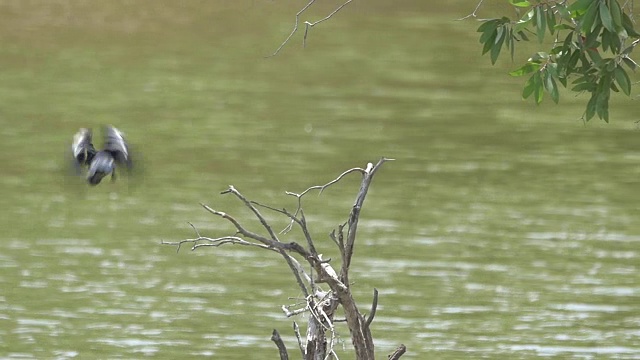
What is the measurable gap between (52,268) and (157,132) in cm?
498

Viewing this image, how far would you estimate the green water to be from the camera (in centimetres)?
1075

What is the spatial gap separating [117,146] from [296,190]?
752 centimetres

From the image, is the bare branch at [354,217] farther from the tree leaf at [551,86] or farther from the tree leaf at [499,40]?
the tree leaf at [551,86]

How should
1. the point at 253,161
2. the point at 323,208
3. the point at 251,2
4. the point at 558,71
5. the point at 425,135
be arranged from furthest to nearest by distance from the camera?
the point at 251,2 → the point at 425,135 → the point at 253,161 → the point at 323,208 → the point at 558,71

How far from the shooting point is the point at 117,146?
21.4ft

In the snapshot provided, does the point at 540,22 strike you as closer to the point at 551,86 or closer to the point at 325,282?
the point at 551,86

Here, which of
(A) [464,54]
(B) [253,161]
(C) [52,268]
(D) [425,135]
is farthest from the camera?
(A) [464,54]

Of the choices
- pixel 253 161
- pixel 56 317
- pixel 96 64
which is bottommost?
pixel 56 317

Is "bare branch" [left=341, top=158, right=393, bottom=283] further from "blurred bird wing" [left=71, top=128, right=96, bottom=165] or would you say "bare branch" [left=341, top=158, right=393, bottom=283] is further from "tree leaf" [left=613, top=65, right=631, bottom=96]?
"blurred bird wing" [left=71, top=128, right=96, bottom=165]

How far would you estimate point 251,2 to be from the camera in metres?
25.2

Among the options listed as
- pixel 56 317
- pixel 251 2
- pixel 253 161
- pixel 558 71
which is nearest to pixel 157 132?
pixel 253 161

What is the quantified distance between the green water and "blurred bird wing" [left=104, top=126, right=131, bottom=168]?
1960 millimetres

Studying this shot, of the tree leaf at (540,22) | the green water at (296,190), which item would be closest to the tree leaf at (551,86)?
the tree leaf at (540,22)

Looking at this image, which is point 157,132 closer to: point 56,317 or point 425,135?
point 425,135
